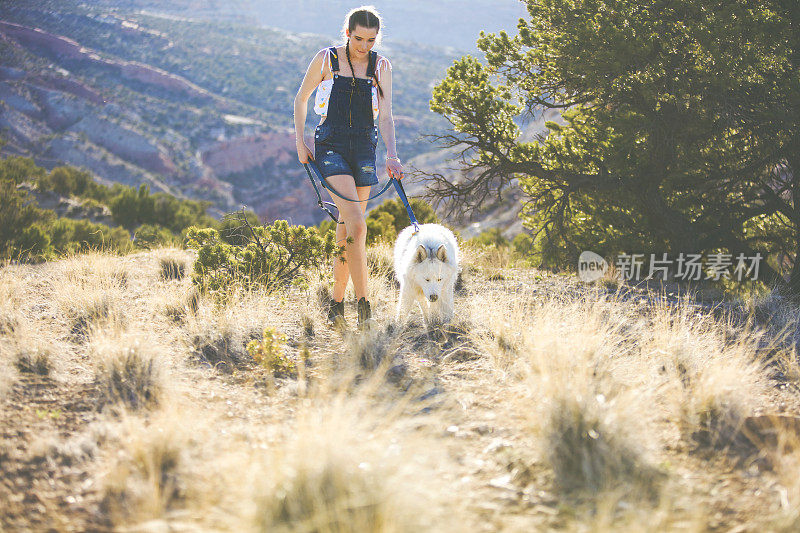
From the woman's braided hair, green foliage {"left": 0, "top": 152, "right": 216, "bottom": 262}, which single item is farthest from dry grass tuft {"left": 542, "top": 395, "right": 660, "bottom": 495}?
green foliage {"left": 0, "top": 152, "right": 216, "bottom": 262}

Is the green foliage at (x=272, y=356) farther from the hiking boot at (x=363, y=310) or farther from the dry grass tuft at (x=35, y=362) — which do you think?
the dry grass tuft at (x=35, y=362)

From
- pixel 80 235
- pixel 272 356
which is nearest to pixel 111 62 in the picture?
pixel 80 235

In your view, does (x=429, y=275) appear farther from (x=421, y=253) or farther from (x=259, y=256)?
(x=259, y=256)

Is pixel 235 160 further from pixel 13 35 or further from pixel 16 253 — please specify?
pixel 16 253

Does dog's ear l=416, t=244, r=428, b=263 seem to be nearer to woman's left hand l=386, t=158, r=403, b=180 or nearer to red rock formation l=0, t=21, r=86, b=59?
woman's left hand l=386, t=158, r=403, b=180

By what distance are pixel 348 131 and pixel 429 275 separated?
1328 mm

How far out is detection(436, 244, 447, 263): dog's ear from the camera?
431 centimetres

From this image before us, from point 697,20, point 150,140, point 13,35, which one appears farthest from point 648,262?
point 13,35

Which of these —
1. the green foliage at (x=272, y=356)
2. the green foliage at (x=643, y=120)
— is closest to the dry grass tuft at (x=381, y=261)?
the green foliage at (x=643, y=120)

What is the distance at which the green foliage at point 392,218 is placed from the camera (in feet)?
28.1

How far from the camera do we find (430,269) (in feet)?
14.1

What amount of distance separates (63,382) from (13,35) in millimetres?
62208

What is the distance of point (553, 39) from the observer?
7.38 metres

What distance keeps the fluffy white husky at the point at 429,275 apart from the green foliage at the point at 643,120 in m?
3.47
